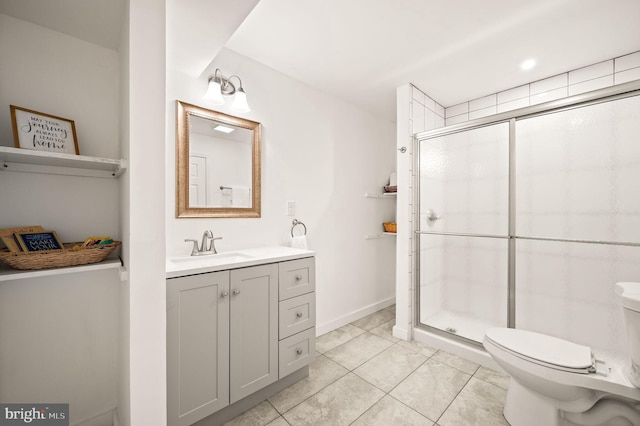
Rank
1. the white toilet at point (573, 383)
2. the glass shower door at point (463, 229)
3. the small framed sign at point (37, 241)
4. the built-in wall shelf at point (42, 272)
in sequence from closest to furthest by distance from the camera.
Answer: the built-in wall shelf at point (42, 272)
the small framed sign at point (37, 241)
the white toilet at point (573, 383)
the glass shower door at point (463, 229)

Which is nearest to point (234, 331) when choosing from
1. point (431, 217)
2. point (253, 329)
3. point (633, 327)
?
point (253, 329)

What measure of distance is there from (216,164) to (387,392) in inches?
76.3

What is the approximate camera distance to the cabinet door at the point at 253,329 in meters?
1.41

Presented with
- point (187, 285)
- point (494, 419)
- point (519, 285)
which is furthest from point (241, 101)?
point (519, 285)

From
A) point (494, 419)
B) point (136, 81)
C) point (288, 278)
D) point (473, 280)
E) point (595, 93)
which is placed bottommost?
point (494, 419)

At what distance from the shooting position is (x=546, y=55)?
191 cm

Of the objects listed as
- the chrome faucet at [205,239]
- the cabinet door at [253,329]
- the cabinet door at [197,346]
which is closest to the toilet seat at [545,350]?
the cabinet door at [253,329]

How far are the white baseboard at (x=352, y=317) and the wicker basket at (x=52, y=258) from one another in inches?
73.3

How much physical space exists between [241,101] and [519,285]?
9.49ft

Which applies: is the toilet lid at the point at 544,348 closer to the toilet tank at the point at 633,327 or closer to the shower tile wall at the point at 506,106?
the toilet tank at the point at 633,327

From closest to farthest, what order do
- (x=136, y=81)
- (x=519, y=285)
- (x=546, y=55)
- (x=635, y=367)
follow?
(x=136, y=81)
(x=635, y=367)
(x=546, y=55)
(x=519, y=285)

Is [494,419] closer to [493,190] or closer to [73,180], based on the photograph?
[493,190]

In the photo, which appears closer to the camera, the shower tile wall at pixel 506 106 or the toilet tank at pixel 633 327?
the toilet tank at pixel 633 327

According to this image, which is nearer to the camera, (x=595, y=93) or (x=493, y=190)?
(x=595, y=93)
